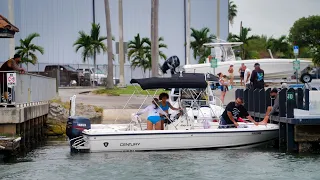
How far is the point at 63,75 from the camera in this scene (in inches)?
2299

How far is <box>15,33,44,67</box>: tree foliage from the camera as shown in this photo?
207ft

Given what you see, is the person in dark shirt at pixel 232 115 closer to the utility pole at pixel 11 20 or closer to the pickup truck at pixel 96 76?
the utility pole at pixel 11 20

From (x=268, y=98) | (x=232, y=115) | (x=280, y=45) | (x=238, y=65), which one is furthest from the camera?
(x=280, y=45)

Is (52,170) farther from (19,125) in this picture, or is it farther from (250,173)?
(250,173)

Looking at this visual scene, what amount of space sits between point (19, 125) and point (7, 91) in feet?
3.61

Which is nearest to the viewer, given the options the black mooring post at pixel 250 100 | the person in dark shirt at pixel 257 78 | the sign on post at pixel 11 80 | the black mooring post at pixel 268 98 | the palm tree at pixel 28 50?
the sign on post at pixel 11 80

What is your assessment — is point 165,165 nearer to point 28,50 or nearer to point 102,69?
point 28,50

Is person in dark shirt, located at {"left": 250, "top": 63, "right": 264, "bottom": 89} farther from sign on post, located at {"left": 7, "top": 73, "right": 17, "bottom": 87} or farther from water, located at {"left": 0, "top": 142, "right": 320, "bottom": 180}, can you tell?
sign on post, located at {"left": 7, "top": 73, "right": 17, "bottom": 87}

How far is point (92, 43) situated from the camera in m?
63.7

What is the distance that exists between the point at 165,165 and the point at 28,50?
4420 cm

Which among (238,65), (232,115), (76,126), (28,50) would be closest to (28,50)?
(28,50)

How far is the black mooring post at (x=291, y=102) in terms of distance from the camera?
23.5m

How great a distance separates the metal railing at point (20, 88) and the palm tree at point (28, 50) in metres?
32.7

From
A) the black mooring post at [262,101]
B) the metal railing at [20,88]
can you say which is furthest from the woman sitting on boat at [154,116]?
the black mooring post at [262,101]
